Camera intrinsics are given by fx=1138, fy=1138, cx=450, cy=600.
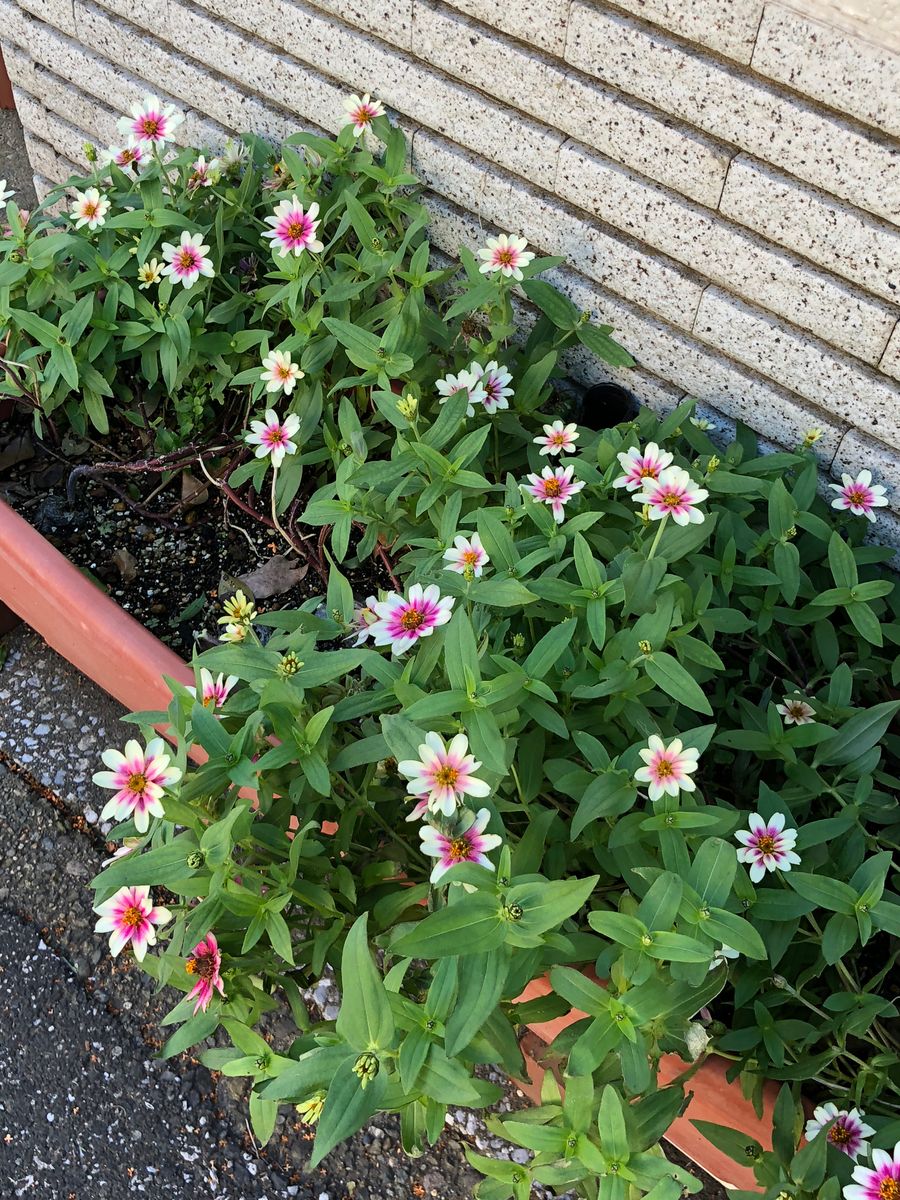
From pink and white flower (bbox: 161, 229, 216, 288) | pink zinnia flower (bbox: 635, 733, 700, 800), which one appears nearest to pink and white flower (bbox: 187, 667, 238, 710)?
pink zinnia flower (bbox: 635, 733, 700, 800)

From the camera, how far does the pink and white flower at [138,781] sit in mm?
1158

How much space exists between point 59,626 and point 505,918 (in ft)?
3.80

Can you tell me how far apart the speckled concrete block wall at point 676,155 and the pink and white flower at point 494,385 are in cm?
23

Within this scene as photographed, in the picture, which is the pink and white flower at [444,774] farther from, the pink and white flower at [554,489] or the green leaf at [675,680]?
the pink and white flower at [554,489]

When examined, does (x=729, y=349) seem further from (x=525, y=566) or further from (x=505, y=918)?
(x=505, y=918)

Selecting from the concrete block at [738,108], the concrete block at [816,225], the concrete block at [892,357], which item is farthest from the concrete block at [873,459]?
the concrete block at [738,108]

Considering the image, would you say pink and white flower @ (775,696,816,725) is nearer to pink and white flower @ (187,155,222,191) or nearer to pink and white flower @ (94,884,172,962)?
pink and white flower @ (94,884,172,962)

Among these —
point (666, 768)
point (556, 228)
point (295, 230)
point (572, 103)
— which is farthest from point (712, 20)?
point (666, 768)

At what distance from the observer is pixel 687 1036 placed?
3.97 ft

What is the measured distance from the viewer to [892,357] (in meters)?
1.49

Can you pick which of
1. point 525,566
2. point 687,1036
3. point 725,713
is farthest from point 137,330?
point 687,1036

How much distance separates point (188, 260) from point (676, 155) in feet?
2.57

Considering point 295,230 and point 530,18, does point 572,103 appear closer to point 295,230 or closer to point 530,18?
point 530,18

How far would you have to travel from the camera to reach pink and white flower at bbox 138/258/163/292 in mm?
1864
